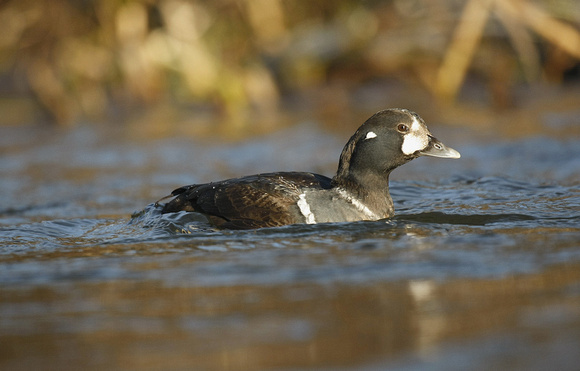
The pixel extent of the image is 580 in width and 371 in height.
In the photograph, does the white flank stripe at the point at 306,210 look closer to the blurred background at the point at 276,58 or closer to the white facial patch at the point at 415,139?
the white facial patch at the point at 415,139

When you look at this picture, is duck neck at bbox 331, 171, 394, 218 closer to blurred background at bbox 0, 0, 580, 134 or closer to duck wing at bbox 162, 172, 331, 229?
duck wing at bbox 162, 172, 331, 229

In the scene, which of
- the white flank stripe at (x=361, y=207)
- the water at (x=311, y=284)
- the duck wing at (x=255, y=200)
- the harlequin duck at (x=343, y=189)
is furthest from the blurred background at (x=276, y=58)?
the white flank stripe at (x=361, y=207)

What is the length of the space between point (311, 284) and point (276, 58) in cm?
1094

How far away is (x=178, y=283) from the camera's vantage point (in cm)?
497

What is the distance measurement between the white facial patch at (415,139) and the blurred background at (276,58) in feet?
22.7

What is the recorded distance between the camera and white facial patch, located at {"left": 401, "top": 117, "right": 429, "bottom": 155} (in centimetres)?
654

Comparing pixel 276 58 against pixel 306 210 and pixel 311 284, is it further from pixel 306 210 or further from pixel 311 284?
pixel 311 284

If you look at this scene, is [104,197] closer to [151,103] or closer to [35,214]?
[35,214]

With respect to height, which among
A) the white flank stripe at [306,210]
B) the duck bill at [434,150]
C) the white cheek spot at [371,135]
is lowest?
the white flank stripe at [306,210]

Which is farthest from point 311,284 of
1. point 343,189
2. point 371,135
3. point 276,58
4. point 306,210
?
point 276,58

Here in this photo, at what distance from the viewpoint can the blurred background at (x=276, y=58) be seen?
1406cm

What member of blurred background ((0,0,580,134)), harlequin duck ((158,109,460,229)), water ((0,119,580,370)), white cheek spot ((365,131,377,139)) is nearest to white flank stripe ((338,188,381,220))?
harlequin duck ((158,109,460,229))

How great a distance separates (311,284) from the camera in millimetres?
4773

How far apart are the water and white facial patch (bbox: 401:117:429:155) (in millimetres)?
550
